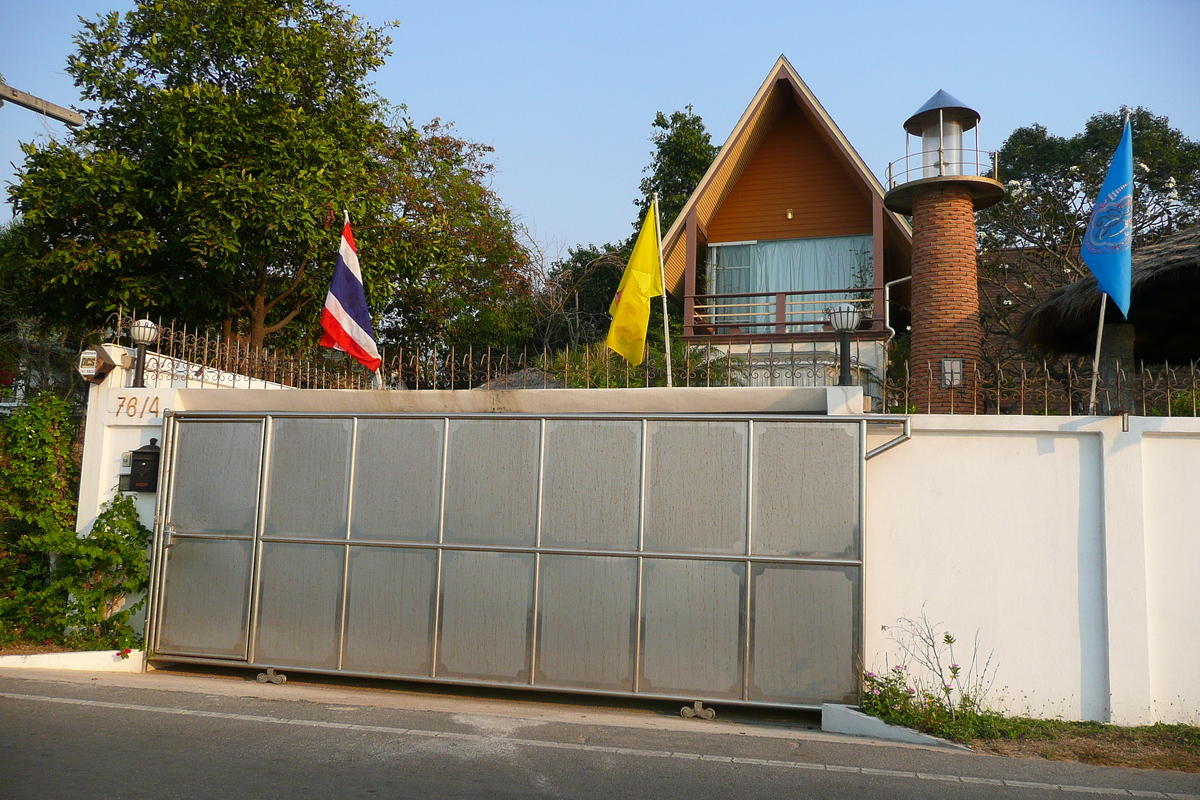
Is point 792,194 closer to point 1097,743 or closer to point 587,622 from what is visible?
point 587,622

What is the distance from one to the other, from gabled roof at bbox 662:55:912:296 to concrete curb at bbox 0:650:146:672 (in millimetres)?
11048

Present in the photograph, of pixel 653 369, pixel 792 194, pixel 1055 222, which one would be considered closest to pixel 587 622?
pixel 653 369

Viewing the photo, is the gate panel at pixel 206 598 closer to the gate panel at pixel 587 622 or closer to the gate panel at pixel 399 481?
the gate panel at pixel 399 481

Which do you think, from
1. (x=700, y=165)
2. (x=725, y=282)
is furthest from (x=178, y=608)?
(x=700, y=165)

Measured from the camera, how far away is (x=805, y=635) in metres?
7.43

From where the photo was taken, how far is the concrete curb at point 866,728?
677 centimetres

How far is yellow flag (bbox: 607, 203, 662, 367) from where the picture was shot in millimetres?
9328

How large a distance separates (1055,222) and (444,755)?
61.6 ft

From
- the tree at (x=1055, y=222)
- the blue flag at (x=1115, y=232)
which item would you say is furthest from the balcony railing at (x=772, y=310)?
the blue flag at (x=1115, y=232)

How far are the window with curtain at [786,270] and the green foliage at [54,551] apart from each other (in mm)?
11407

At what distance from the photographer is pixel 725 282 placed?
1812cm

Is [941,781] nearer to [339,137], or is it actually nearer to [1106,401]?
[1106,401]

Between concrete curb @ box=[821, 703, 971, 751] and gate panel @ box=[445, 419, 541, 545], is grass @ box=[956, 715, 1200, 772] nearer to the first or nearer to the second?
concrete curb @ box=[821, 703, 971, 751]

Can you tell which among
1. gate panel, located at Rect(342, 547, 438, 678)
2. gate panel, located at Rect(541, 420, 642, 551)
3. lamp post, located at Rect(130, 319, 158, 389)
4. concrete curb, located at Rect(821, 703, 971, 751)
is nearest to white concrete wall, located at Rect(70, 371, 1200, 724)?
concrete curb, located at Rect(821, 703, 971, 751)
